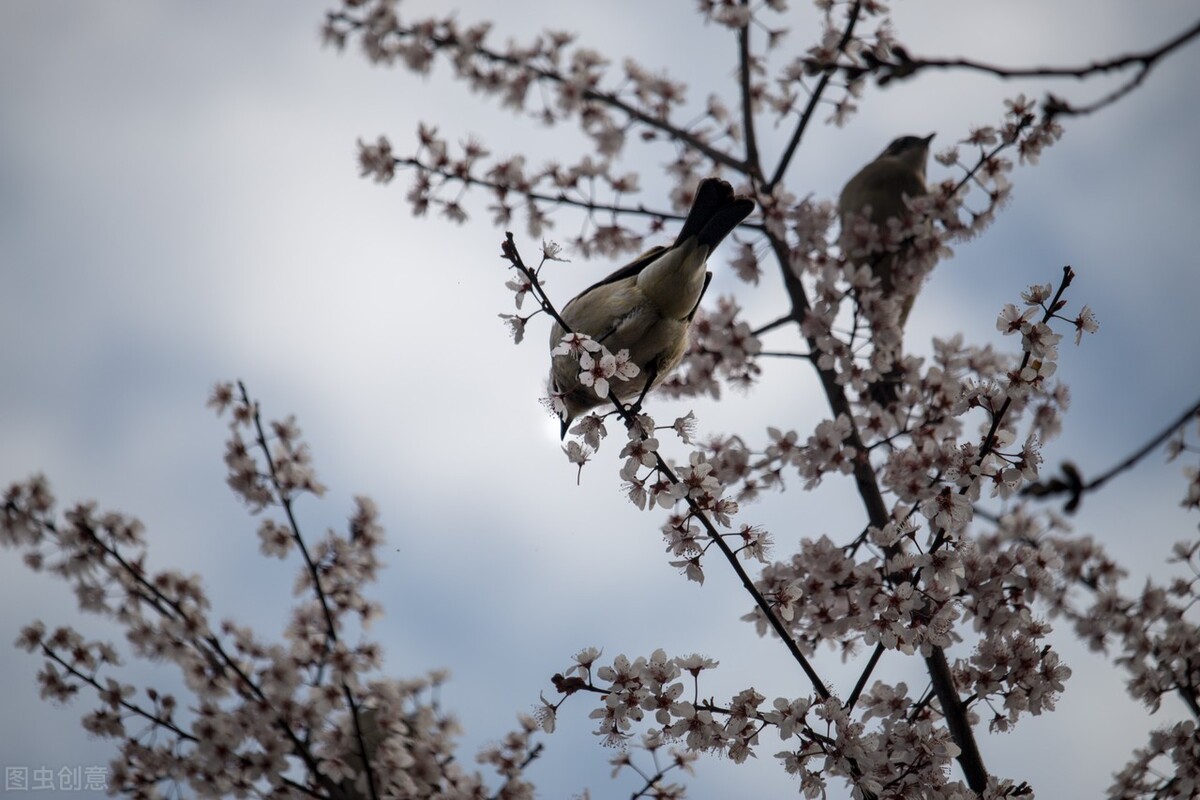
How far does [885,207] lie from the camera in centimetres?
595

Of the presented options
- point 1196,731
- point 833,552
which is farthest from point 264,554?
point 1196,731

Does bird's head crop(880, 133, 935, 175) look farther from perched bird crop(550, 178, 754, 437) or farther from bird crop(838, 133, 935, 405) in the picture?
perched bird crop(550, 178, 754, 437)

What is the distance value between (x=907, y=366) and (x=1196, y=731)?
241 cm

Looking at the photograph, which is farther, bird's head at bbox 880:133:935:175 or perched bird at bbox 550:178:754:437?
bird's head at bbox 880:133:935:175

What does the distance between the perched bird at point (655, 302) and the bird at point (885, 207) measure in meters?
1.64

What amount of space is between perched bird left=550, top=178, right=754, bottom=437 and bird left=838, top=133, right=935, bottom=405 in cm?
164

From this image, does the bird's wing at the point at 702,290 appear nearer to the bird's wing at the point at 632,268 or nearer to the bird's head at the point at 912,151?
the bird's wing at the point at 632,268

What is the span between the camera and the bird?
19.1ft

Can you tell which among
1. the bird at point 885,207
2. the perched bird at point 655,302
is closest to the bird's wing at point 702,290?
the perched bird at point 655,302

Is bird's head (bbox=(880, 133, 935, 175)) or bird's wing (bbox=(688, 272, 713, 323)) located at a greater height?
bird's head (bbox=(880, 133, 935, 175))

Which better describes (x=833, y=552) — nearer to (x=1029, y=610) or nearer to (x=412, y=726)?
(x=1029, y=610)

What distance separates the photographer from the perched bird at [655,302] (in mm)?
4387

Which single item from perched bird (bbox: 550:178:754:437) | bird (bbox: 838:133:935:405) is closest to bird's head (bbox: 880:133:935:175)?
bird (bbox: 838:133:935:405)

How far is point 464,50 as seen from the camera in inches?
295
